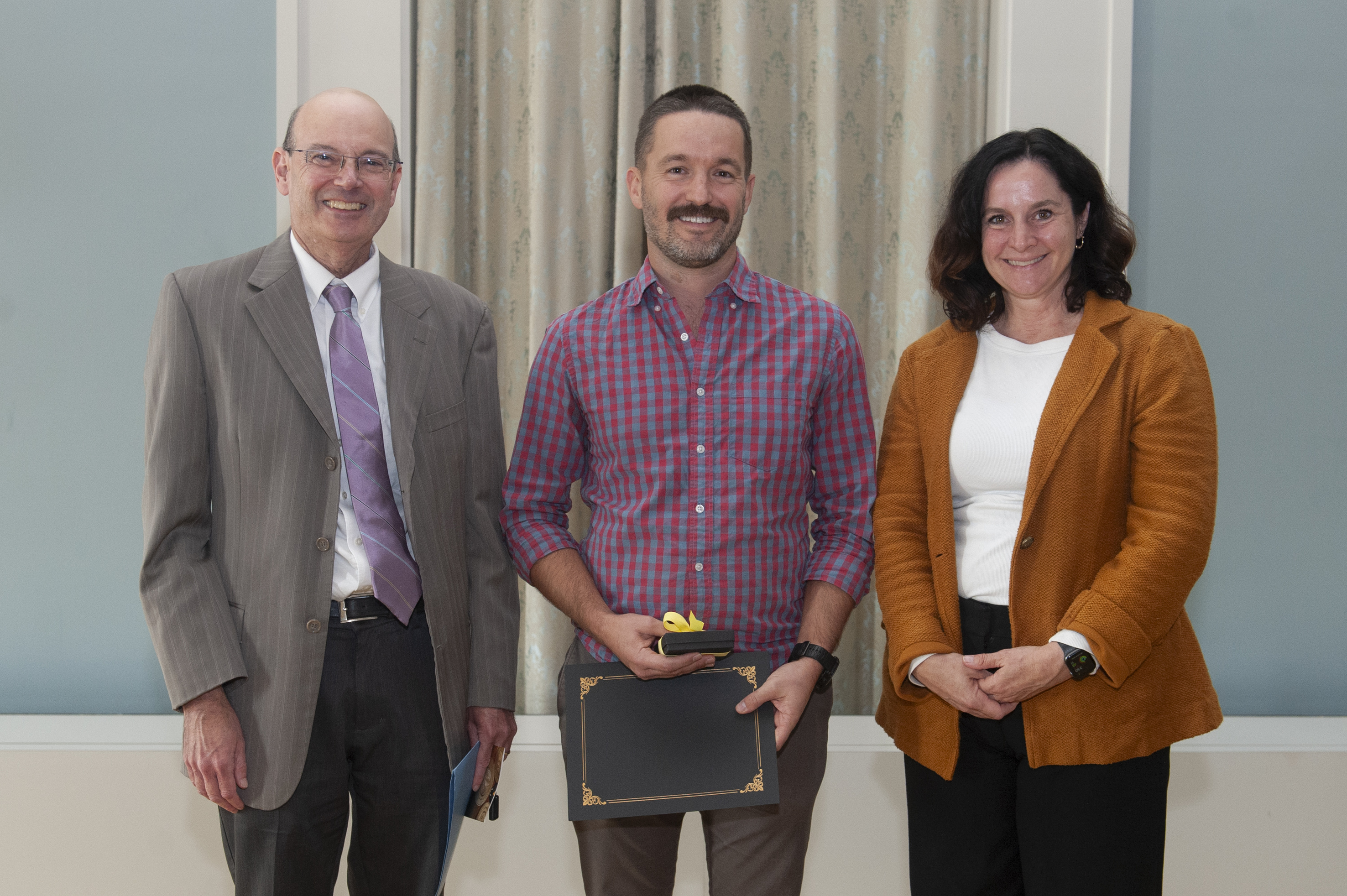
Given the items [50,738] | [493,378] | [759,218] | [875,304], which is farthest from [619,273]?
[50,738]

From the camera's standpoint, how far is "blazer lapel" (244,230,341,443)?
140 centimetres

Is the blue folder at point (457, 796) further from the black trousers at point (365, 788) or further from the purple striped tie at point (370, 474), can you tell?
the purple striped tie at point (370, 474)

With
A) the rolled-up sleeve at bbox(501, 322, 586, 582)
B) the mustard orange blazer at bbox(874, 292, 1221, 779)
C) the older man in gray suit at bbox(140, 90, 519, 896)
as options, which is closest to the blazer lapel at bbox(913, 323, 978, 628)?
the mustard orange blazer at bbox(874, 292, 1221, 779)

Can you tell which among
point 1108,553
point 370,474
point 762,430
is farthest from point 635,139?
point 1108,553

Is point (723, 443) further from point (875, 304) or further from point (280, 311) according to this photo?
point (875, 304)

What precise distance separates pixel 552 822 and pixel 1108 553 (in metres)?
1.56

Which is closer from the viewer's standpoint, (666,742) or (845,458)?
(666,742)

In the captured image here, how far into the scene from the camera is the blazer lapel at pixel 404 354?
1.45 m

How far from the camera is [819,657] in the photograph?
1.52 m

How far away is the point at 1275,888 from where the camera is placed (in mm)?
2342

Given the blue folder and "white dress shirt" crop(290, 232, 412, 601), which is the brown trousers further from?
"white dress shirt" crop(290, 232, 412, 601)

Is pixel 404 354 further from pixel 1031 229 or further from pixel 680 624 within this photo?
pixel 1031 229

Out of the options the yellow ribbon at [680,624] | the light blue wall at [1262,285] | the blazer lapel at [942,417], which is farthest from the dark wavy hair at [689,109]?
the light blue wall at [1262,285]

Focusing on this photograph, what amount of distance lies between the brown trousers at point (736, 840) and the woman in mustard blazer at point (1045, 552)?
0.57ft
